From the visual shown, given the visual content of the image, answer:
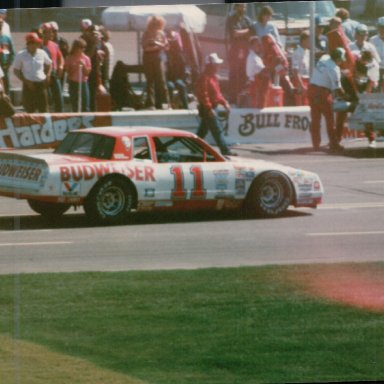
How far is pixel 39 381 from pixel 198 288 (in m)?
1.36

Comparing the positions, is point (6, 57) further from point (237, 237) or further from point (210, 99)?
point (237, 237)

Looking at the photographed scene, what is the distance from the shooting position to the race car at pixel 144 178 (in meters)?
9.28

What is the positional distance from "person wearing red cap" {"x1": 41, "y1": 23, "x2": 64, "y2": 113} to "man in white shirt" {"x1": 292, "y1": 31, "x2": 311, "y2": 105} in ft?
5.63

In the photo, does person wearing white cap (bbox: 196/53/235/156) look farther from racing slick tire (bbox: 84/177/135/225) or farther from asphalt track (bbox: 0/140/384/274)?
racing slick tire (bbox: 84/177/135/225)

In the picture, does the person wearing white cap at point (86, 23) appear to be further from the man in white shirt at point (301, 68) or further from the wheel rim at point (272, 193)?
the wheel rim at point (272, 193)

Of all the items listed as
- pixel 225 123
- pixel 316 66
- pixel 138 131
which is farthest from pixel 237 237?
pixel 316 66

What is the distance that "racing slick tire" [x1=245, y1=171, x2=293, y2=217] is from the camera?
948 cm

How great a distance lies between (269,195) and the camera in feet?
32.6

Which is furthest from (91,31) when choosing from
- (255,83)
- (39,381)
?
(39,381)

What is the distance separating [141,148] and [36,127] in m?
1.02

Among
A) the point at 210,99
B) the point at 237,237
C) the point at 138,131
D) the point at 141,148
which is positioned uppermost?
the point at 210,99

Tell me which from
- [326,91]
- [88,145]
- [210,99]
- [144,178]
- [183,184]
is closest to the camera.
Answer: [210,99]

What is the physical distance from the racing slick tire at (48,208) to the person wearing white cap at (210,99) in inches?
53.2

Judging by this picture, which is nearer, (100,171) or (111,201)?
(111,201)
